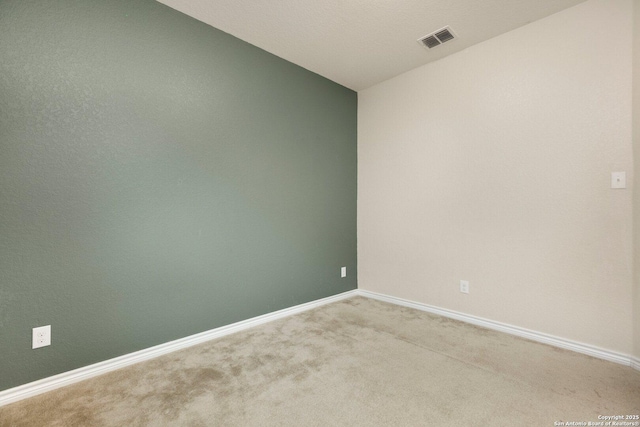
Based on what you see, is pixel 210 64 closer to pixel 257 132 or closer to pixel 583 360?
pixel 257 132

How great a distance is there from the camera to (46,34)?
1753 mm

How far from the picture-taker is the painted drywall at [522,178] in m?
2.07

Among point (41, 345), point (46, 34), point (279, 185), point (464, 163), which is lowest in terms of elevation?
point (41, 345)

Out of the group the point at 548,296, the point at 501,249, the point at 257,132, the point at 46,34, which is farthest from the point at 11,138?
the point at 548,296

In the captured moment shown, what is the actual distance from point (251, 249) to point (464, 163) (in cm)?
225

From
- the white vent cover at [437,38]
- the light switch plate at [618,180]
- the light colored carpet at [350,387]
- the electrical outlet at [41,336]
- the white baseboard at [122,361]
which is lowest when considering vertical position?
the light colored carpet at [350,387]

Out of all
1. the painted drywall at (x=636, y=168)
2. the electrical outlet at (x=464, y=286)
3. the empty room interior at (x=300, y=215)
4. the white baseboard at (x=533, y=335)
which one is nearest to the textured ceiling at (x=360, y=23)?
the empty room interior at (x=300, y=215)

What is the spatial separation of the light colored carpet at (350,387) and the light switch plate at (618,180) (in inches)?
49.4

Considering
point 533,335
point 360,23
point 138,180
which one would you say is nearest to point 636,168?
point 533,335

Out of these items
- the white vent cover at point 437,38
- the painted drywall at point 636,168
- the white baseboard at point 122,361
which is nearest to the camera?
the white baseboard at point 122,361

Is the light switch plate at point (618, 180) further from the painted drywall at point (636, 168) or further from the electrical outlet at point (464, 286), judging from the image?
the electrical outlet at point (464, 286)

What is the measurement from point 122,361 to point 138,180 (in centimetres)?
128

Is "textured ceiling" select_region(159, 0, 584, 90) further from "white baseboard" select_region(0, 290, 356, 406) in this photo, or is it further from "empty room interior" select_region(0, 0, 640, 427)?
"white baseboard" select_region(0, 290, 356, 406)

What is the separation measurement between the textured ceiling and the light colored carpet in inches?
104
